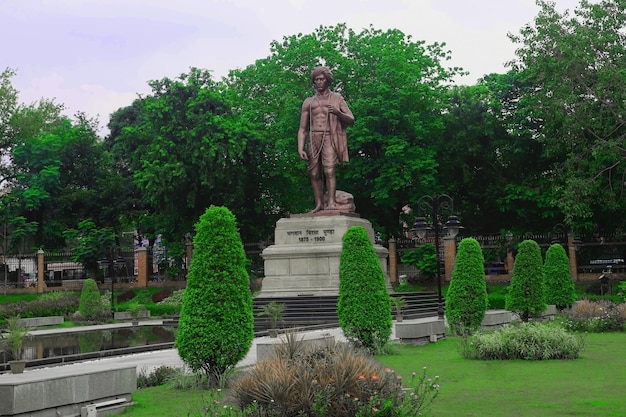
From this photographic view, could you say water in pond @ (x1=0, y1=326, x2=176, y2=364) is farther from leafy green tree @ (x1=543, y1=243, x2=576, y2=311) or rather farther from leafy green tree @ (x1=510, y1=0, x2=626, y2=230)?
leafy green tree @ (x1=510, y1=0, x2=626, y2=230)

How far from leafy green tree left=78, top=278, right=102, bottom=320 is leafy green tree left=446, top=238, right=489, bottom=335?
1884 centimetres

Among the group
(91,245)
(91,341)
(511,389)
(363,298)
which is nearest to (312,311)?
(91,341)

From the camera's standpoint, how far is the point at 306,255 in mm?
27547

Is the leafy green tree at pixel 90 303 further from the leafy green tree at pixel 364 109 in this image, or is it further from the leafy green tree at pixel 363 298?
the leafy green tree at pixel 363 298

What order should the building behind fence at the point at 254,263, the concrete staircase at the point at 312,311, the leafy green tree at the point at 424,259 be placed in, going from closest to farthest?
the concrete staircase at the point at 312,311 < the building behind fence at the point at 254,263 < the leafy green tree at the point at 424,259

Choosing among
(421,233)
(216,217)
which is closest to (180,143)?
(421,233)

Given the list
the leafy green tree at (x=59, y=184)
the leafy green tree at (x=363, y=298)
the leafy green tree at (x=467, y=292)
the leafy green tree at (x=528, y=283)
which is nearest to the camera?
the leafy green tree at (x=363, y=298)

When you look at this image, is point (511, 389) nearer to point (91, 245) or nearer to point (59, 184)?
point (91, 245)

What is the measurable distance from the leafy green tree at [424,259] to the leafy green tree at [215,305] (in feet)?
→ 89.0

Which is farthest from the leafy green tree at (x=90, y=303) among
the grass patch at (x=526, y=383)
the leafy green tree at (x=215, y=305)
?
the leafy green tree at (x=215, y=305)

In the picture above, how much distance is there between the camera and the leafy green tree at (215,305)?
34.1 feet

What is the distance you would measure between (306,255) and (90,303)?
10.6m

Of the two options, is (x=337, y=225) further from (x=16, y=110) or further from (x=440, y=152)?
(x=16, y=110)

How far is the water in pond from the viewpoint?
1782cm
